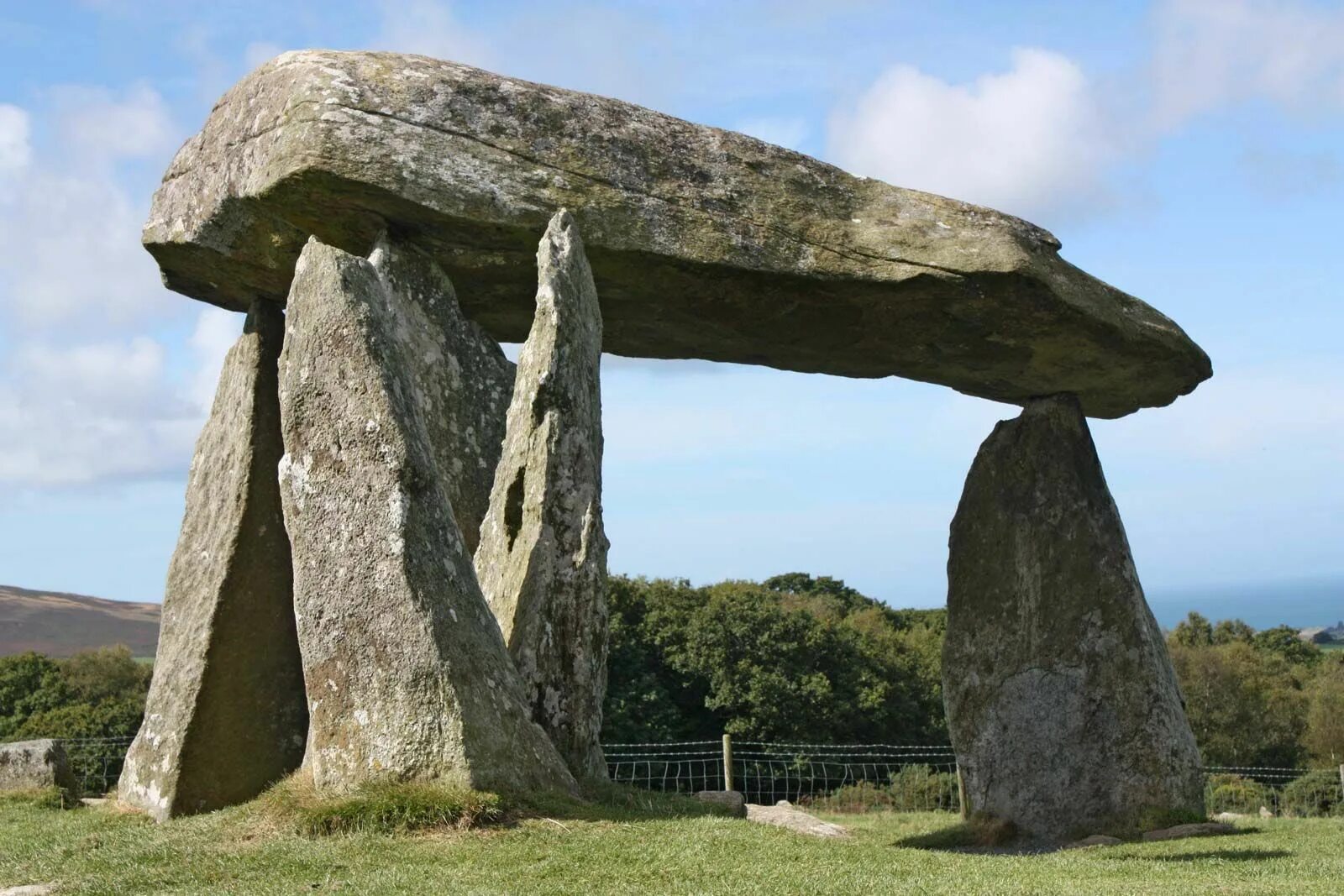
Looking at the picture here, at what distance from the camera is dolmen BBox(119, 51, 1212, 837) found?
32.5 feet

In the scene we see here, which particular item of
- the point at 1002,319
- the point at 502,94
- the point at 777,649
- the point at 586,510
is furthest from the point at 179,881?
the point at 777,649

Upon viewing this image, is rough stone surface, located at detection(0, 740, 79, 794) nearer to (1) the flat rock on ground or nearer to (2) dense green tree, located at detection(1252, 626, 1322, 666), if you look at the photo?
(1) the flat rock on ground

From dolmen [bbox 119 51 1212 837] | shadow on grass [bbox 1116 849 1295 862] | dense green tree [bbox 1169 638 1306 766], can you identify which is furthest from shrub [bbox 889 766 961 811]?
dense green tree [bbox 1169 638 1306 766]

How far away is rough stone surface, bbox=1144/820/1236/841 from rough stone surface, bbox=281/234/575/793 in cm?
736

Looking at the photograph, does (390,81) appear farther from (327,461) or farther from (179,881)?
(179,881)

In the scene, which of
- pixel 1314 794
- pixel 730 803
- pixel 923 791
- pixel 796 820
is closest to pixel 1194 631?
pixel 1314 794

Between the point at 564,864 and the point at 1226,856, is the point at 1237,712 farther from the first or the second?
the point at 564,864

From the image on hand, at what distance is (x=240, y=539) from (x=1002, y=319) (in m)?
7.67

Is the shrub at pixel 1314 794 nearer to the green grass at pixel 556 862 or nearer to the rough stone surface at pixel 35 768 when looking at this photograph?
the green grass at pixel 556 862

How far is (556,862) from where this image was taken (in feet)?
28.4

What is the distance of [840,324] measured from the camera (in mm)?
14539

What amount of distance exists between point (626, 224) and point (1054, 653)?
7.45 meters

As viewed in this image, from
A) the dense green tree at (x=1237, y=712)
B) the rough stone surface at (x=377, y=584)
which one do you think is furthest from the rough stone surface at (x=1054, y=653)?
the dense green tree at (x=1237, y=712)

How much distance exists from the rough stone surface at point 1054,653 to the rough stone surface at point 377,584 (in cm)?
792
